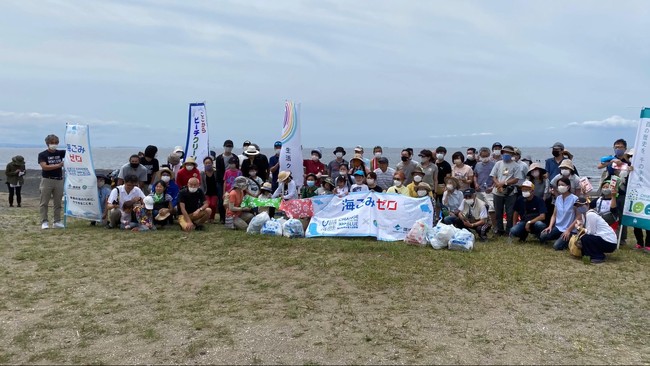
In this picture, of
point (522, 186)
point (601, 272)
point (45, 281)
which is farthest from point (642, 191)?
point (45, 281)

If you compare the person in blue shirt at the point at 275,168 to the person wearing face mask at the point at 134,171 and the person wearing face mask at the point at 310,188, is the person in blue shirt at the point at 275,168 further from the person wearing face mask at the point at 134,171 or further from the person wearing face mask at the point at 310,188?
the person wearing face mask at the point at 134,171

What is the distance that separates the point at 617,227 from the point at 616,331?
4954mm

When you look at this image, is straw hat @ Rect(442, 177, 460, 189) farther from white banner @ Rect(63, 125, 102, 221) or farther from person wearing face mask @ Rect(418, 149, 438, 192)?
white banner @ Rect(63, 125, 102, 221)

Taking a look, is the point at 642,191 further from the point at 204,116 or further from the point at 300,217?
the point at 204,116

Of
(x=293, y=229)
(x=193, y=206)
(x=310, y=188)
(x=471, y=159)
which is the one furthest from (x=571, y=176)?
→ (x=193, y=206)

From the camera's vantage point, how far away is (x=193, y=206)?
1018cm

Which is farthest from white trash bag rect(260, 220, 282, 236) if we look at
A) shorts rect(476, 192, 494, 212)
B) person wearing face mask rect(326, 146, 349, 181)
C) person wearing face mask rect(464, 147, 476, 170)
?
person wearing face mask rect(464, 147, 476, 170)

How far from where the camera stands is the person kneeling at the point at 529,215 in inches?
358

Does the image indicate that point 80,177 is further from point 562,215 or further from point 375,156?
point 562,215

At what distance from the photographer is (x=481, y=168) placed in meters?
10.9

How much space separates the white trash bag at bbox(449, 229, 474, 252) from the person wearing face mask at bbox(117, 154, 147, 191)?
6875mm

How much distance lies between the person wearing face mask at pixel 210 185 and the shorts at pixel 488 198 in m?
5.99

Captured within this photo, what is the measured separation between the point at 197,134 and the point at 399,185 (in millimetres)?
5840

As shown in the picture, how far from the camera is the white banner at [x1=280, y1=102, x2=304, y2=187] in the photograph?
10727 millimetres
